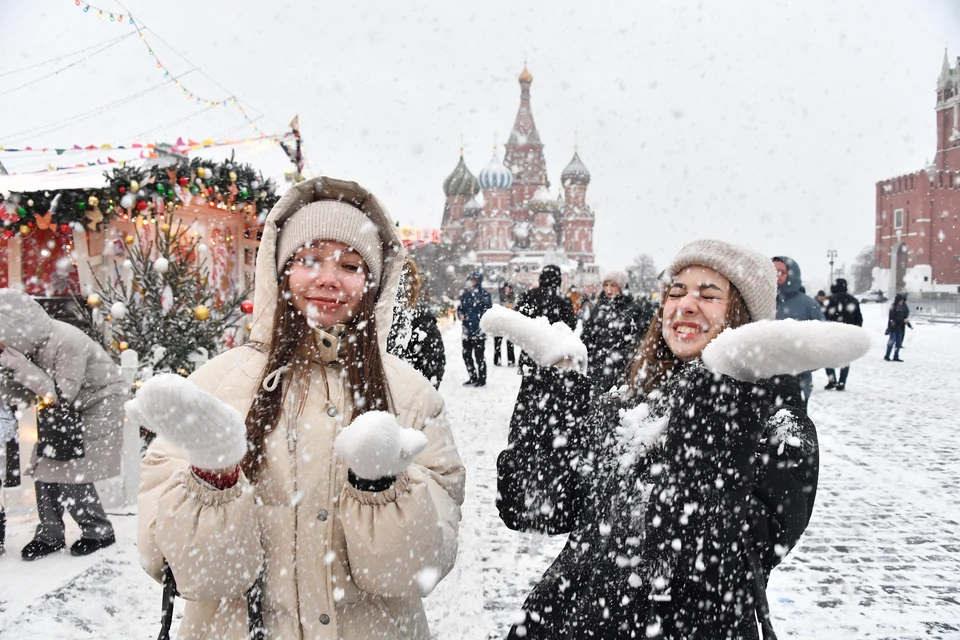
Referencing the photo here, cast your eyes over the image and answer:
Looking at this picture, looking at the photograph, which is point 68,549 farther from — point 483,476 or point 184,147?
point 184,147

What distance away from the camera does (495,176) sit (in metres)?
74.4

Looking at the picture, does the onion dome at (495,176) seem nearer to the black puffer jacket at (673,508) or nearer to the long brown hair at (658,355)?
the long brown hair at (658,355)

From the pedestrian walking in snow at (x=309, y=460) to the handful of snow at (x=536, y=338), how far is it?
291mm

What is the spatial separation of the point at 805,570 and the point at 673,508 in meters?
3.25

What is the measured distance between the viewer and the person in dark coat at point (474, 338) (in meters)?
12.2

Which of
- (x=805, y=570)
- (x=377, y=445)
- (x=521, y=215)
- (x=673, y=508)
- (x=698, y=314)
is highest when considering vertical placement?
(x=521, y=215)

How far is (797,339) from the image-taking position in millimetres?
1391

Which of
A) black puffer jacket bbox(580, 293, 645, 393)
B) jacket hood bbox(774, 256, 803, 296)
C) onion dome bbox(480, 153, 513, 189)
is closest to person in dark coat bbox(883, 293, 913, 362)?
jacket hood bbox(774, 256, 803, 296)

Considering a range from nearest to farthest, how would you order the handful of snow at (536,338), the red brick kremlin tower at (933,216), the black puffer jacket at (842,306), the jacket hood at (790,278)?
the handful of snow at (536,338), the jacket hood at (790,278), the black puffer jacket at (842,306), the red brick kremlin tower at (933,216)

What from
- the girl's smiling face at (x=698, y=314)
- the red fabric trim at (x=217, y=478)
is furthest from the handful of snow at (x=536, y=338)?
the red fabric trim at (x=217, y=478)

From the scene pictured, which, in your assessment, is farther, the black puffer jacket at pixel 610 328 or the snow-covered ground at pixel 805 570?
the black puffer jacket at pixel 610 328

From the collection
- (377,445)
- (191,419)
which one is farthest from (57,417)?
(377,445)

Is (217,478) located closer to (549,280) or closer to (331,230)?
(331,230)

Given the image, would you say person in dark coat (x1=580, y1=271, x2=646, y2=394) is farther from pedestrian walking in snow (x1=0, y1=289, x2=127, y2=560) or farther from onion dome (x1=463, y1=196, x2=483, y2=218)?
onion dome (x1=463, y1=196, x2=483, y2=218)
